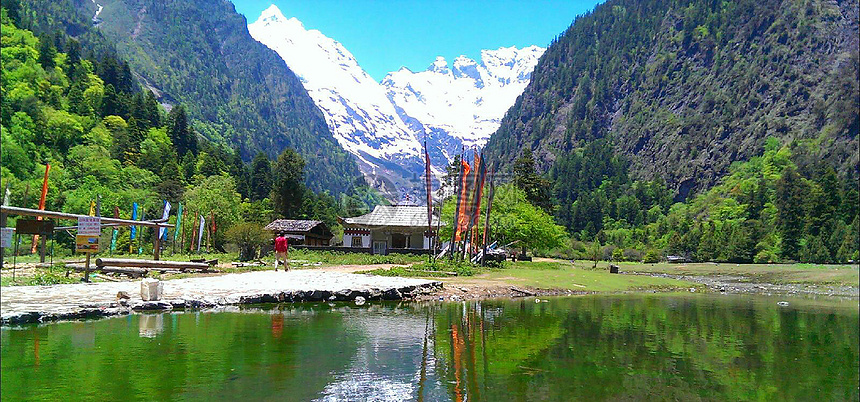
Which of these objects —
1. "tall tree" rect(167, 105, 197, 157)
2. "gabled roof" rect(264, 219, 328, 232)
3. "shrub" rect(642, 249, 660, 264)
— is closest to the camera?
"gabled roof" rect(264, 219, 328, 232)

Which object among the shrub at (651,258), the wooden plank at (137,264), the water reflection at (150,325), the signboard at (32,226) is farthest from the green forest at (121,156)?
the shrub at (651,258)

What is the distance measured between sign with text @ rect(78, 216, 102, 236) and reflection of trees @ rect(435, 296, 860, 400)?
467 inches

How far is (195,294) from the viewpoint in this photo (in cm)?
1959

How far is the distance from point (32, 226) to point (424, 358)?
39.6 feet

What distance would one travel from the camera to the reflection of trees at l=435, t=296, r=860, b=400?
891 cm

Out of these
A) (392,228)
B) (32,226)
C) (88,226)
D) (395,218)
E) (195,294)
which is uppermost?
(395,218)

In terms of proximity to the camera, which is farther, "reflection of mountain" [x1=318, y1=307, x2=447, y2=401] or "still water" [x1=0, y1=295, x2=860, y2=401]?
"reflection of mountain" [x1=318, y1=307, x2=447, y2=401]

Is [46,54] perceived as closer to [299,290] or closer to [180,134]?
[180,134]

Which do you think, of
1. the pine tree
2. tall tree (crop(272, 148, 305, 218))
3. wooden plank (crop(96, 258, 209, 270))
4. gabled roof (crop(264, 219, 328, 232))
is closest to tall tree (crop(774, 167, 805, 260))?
wooden plank (crop(96, 258, 209, 270))

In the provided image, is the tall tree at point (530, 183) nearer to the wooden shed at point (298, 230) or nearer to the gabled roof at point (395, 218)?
the gabled roof at point (395, 218)

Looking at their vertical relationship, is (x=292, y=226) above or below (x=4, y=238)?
above

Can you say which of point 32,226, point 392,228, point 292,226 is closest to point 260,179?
point 292,226

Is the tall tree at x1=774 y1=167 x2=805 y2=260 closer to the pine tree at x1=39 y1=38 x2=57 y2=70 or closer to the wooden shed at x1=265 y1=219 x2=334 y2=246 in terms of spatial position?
the wooden shed at x1=265 y1=219 x2=334 y2=246

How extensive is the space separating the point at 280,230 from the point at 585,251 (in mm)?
63250
